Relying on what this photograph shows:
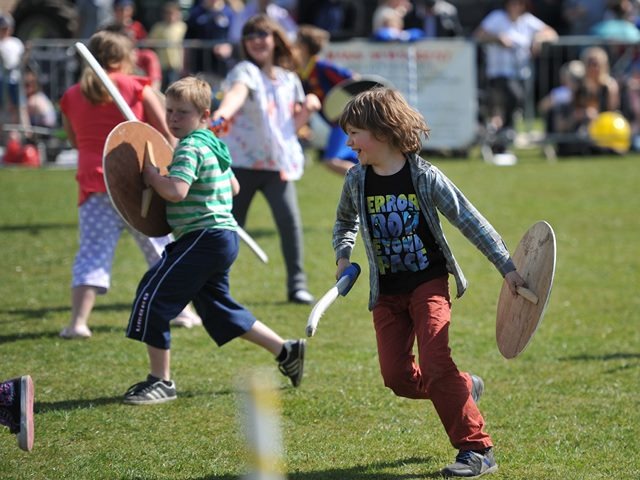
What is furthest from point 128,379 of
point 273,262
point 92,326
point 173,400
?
point 273,262

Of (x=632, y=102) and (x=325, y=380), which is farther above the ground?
(x=325, y=380)

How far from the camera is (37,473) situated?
477cm

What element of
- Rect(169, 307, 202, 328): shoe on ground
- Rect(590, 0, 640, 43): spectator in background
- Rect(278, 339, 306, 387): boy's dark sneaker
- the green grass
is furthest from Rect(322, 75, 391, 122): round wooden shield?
Rect(590, 0, 640, 43): spectator in background

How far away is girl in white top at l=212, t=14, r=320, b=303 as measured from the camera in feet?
25.7

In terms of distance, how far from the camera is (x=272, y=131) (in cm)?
805

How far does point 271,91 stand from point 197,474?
3.78m

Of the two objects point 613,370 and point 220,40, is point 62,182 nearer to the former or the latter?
point 220,40

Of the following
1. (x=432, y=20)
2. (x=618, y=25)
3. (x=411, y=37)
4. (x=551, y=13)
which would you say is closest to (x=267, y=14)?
(x=411, y=37)

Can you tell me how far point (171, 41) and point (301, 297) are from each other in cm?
931

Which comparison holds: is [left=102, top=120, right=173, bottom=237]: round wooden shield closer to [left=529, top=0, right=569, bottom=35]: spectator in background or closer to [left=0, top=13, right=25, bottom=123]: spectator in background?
[left=0, top=13, right=25, bottom=123]: spectator in background

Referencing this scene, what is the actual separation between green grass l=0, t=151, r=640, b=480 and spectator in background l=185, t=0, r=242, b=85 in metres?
6.00

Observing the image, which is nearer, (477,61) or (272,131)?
(272,131)

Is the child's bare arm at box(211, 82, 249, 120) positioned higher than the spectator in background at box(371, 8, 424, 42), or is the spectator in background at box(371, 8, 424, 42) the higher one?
the child's bare arm at box(211, 82, 249, 120)

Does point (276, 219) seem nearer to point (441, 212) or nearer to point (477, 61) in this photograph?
point (441, 212)
